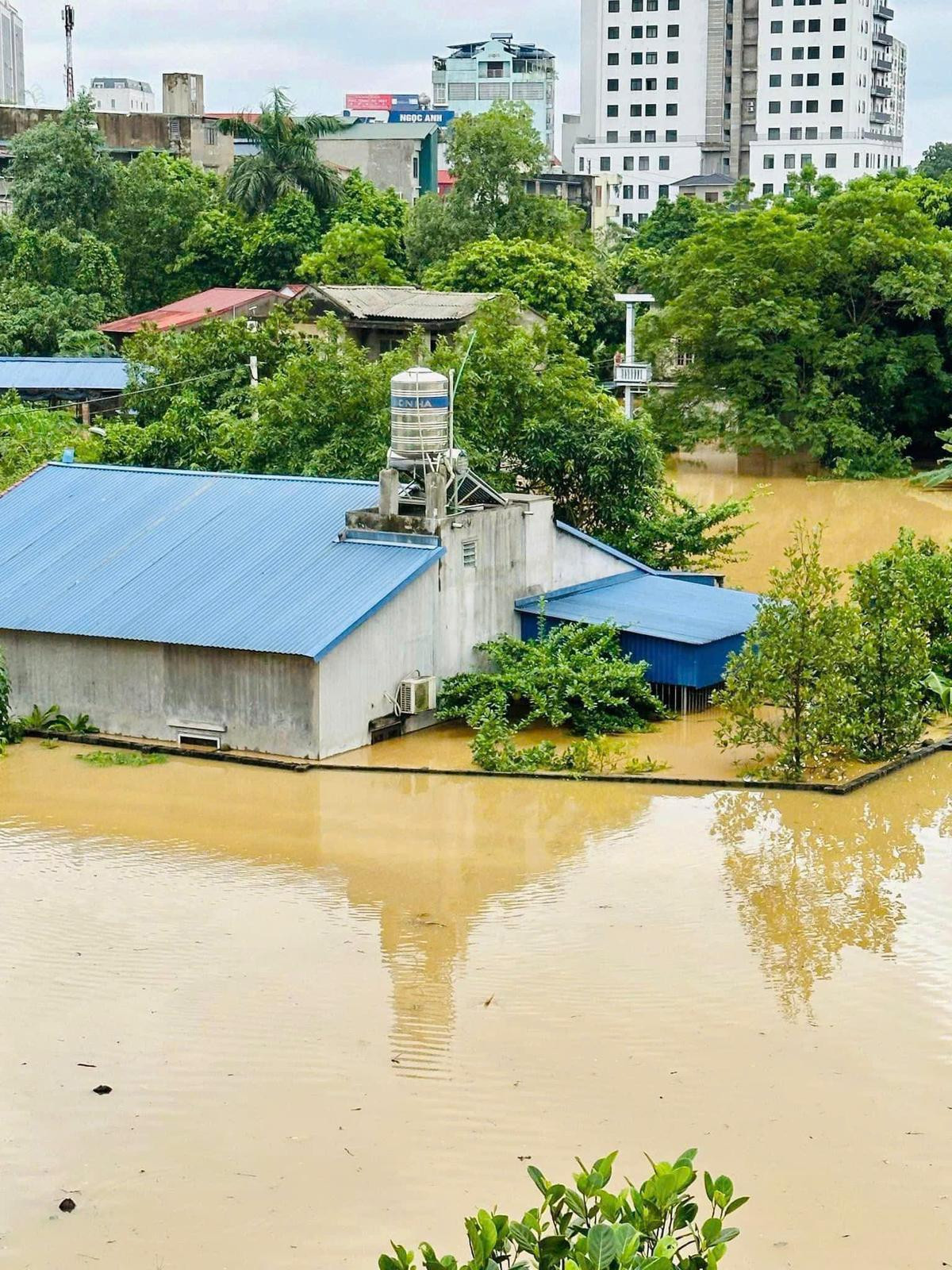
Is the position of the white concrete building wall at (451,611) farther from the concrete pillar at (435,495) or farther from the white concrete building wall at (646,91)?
the white concrete building wall at (646,91)

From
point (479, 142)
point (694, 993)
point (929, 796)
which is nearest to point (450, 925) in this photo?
point (694, 993)

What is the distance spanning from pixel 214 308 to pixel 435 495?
32728 mm

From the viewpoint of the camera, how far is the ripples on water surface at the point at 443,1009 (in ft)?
36.9

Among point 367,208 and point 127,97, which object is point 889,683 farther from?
point 127,97

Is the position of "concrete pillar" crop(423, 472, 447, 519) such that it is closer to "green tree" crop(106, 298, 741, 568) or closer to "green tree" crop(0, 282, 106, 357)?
"green tree" crop(106, 298, 741, 568)

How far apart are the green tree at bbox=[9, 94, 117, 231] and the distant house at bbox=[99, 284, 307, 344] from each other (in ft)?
18.3

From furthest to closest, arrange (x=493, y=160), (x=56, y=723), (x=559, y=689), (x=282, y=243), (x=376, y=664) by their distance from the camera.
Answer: (x=282, y=243) → (x=493, y=160) → (x=56, y=723) → (x=559, y=689) → (x=376, y=664)

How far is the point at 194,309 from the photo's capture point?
53844mm

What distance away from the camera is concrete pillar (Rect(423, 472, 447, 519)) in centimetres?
2233

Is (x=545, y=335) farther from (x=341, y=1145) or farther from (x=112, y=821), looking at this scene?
(x=341, y=1145)

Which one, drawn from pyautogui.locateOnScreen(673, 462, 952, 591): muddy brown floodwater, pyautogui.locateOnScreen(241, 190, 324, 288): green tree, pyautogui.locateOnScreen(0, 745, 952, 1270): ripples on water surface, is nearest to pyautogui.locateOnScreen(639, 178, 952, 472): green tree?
pyautogui.locateOnScreen(673, 462, 952, 591): muddy brown floodwater

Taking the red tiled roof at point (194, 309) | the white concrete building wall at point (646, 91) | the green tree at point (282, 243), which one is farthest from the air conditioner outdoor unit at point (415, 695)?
the white concrete building wall at point (646, 91)

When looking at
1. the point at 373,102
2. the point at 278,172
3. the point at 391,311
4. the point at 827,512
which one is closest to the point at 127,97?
the point at 373,102

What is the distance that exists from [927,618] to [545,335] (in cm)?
1110
